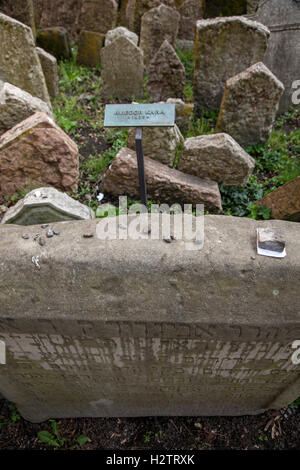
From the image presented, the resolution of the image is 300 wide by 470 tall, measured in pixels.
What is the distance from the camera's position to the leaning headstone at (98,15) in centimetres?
565

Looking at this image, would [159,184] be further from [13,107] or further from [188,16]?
[188,16]

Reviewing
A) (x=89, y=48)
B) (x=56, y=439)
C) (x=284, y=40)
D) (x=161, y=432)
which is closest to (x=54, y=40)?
(x=89, y=48)

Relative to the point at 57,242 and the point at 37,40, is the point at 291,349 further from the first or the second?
the point at 37,40

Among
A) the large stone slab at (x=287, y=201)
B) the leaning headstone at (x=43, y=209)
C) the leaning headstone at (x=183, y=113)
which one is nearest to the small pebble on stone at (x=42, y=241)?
the leaning headstone at (x=43, y=209)

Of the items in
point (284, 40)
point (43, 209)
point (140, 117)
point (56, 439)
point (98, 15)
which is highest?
point (98, 15)

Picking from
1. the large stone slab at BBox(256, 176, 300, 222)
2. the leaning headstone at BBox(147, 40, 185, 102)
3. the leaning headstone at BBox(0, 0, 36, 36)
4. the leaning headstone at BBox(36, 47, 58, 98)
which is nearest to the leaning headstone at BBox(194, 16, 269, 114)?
the leaning headstone at BBox(147, 40, 185, 102)

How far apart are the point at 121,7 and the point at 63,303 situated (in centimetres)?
774

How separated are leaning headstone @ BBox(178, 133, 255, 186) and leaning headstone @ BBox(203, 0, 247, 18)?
4.31 meters

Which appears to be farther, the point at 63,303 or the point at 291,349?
the point at 291,349

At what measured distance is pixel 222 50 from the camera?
4199 millimetres

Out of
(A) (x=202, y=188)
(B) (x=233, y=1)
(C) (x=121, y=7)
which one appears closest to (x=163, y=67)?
(A) (x=202, y=188)

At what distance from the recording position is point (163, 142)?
3.37 m

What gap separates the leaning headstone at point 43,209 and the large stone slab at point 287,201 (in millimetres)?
1827

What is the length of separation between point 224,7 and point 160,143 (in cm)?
457
